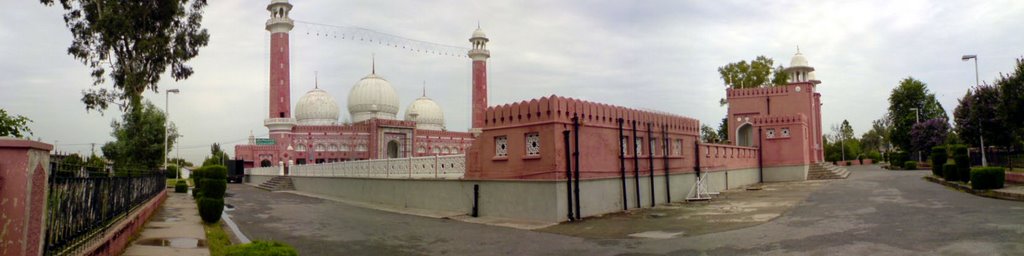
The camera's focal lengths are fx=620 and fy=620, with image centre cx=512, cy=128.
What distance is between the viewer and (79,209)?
6680 mm

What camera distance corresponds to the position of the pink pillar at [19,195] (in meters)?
4.66

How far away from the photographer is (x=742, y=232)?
11070mm

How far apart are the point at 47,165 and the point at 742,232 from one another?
10048mm

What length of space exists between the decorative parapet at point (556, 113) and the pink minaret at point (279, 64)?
40.2 m

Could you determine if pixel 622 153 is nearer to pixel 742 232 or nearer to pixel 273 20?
pixel 742 232

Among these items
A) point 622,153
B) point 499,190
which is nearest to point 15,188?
point 499,190

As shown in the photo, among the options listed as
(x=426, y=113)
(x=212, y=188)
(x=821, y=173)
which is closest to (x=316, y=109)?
(x=426, y=113)

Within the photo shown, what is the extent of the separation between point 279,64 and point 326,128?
6653 millimetres

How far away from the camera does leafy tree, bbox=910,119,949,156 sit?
4803 centimetres

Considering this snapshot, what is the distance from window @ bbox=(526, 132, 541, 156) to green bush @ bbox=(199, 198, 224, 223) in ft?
24.0

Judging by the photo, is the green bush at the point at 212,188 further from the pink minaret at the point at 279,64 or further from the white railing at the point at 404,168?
the pink minaret at the point at 279,64

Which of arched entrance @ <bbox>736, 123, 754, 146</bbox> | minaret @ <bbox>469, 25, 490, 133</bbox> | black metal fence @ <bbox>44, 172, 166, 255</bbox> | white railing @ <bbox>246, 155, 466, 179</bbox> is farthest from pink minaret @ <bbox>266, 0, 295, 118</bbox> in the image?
black metal fence @ <bbox>44, 172, 166, 255</bbox>

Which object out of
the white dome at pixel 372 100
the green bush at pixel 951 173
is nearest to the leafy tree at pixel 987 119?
the green bush at pixel 951 173

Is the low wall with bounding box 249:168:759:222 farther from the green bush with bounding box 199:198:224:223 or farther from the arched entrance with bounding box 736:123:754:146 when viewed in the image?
the arched entrance with bounding box 736:123:754:146
